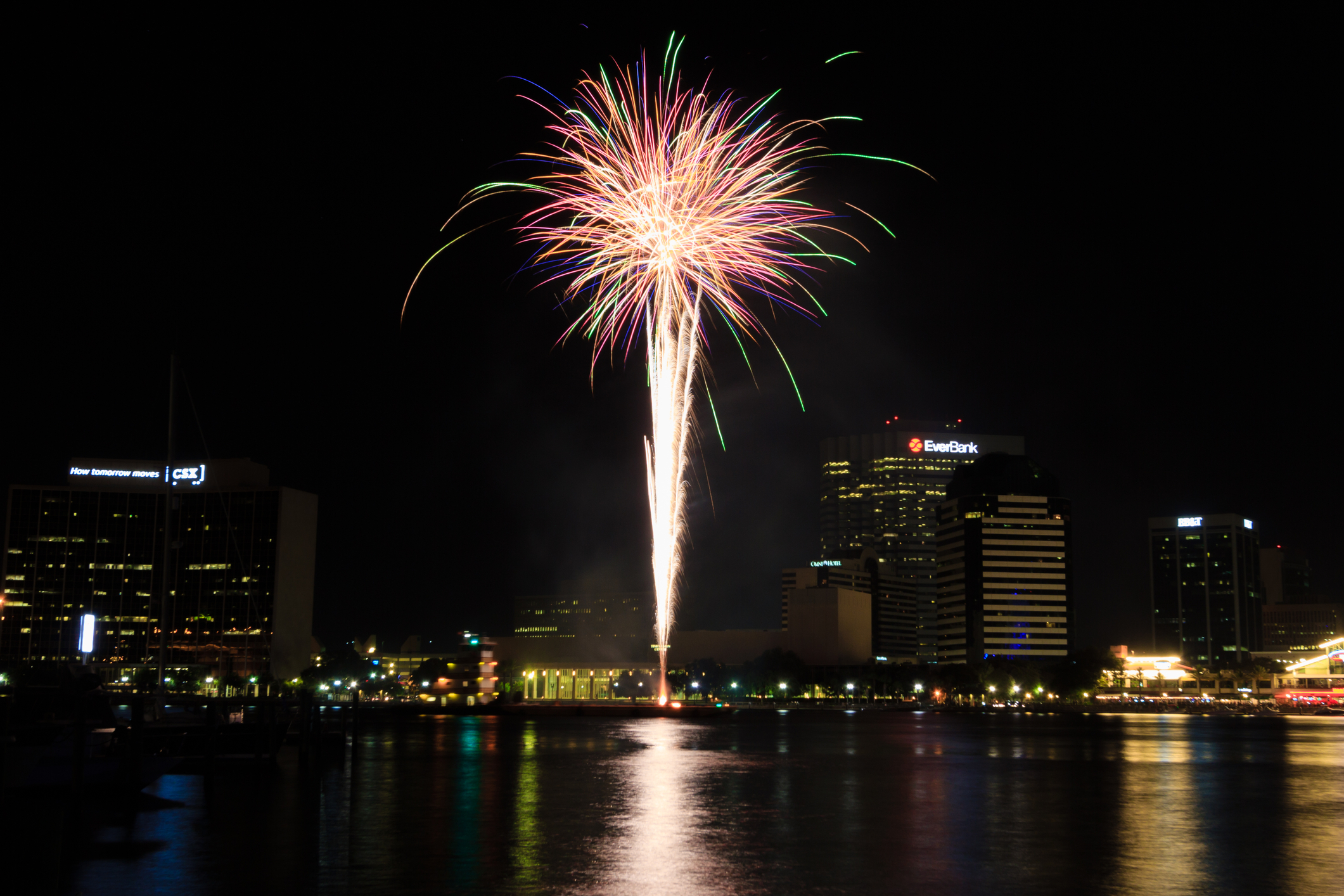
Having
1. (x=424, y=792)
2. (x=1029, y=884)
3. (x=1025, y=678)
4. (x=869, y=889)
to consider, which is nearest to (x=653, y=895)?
(x=869, y=889)

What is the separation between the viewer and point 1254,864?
64.4ft

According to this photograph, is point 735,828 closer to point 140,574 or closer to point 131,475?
point 140,574

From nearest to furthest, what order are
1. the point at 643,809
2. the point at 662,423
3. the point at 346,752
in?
the point at 643,809 → the point at 346,752 → the point at 662,423

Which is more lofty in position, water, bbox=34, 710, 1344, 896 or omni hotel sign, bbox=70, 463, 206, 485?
omni hotel sign, bbox=70, 463, 206, 485

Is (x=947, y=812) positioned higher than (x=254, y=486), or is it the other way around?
(x=254, y=486)

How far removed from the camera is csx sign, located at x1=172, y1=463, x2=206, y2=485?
186 meters

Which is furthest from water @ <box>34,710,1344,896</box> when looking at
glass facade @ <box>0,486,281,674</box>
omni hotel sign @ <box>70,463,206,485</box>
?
omni hotel sign @ <box>70,463,206,485</box>

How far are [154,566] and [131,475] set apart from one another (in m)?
15.1

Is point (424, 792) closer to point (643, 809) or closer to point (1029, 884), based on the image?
point (643, 809)

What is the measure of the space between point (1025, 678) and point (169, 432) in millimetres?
165136

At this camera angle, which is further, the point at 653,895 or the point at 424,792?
the point at 424,792

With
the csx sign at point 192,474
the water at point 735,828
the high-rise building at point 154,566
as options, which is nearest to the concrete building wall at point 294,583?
the high-rise building at point 154,566

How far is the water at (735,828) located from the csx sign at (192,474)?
151475mm

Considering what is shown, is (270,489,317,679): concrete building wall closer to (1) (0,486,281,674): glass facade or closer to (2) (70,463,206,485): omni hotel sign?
(1) (0,486,281,674): glass facade
